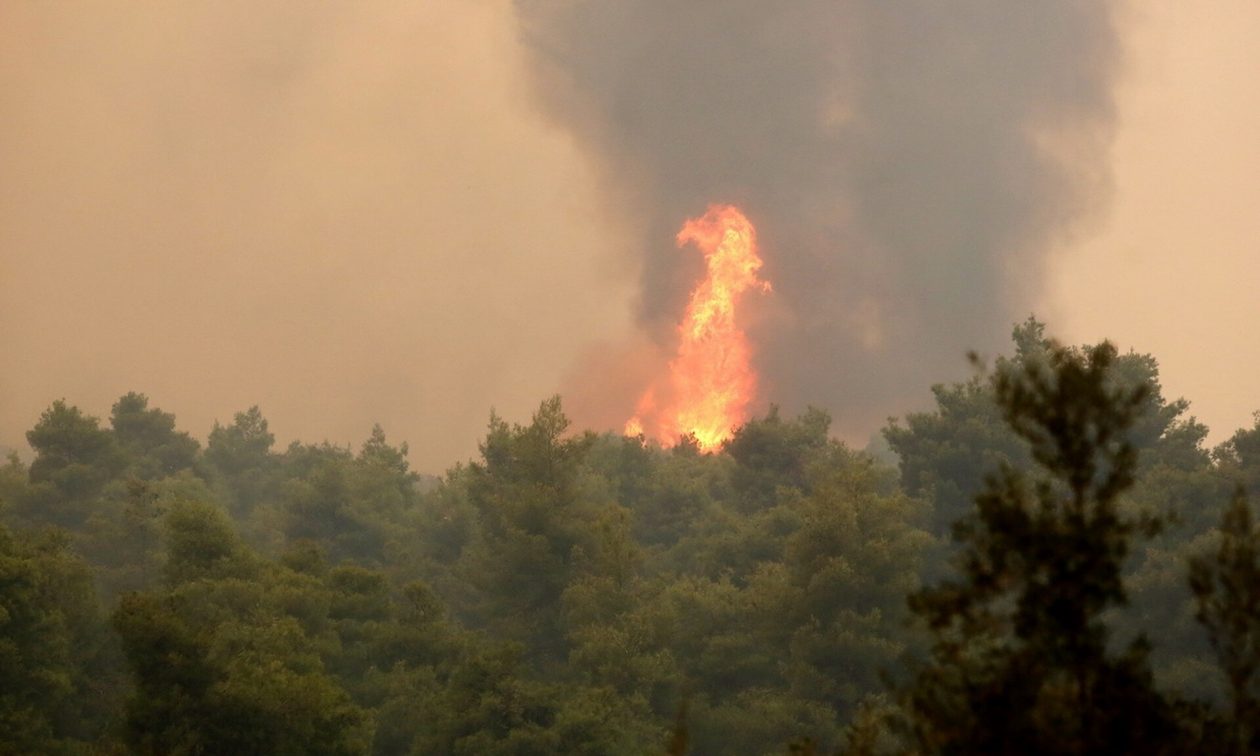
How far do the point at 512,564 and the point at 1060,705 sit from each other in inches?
1863

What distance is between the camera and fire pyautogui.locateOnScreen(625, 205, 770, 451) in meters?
110

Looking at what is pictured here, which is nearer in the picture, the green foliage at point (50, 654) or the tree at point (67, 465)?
the green foliage at point (50, 654)

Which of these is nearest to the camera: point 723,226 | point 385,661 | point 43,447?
point 385,661

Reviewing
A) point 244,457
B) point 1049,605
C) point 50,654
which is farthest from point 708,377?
point 1049,605

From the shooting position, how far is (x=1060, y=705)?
11.2m

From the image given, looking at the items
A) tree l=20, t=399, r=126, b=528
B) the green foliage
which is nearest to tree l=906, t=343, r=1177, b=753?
the green foliage

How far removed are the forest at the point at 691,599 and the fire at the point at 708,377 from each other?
25.4 metres

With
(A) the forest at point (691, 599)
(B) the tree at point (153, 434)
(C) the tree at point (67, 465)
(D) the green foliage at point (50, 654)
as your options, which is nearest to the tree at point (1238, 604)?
(A) the forest at point (691, 599)

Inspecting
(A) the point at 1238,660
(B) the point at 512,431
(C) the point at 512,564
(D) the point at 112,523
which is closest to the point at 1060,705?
(A) the point at 1238,660

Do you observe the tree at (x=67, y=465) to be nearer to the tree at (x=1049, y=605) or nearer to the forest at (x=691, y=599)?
the forest at (x=691, y=599)

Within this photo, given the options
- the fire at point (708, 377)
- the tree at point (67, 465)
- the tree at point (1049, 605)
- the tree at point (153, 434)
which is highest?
the fire at point (708, 377)

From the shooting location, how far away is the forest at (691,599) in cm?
1220

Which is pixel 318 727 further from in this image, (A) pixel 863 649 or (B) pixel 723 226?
(B) pixel 723 226

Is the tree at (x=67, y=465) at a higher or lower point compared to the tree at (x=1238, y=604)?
higher
